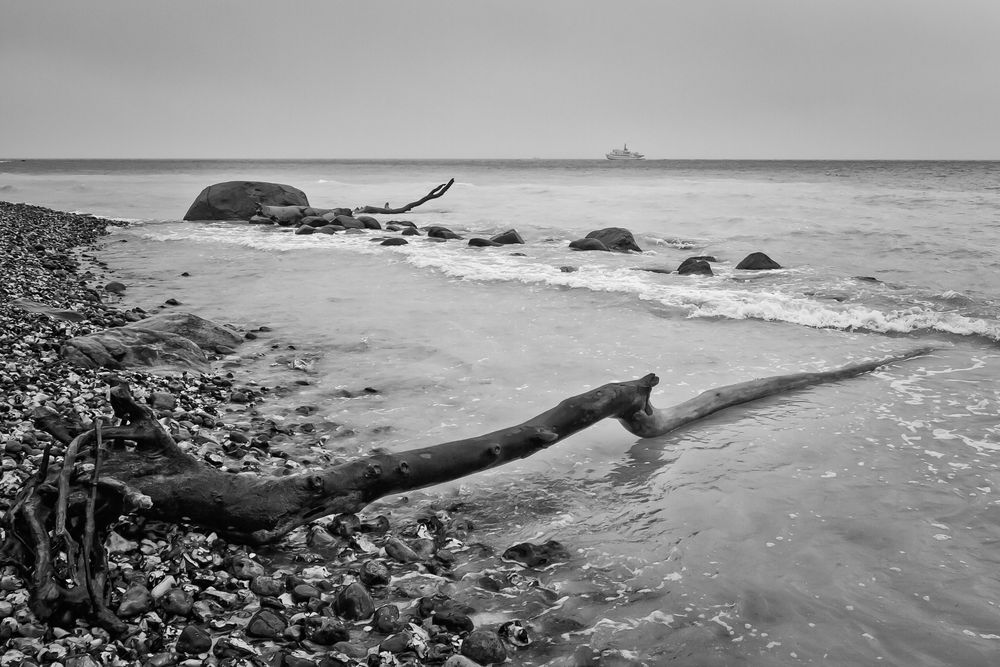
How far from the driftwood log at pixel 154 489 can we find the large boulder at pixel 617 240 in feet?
42.5

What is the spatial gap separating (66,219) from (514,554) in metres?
23.8

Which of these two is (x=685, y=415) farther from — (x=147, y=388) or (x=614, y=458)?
(x=147, y=388)

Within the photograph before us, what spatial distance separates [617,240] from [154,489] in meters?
15.4

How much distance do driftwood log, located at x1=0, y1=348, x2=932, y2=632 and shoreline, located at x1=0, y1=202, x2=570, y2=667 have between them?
0.11 meters

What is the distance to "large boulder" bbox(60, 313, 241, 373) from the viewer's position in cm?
607

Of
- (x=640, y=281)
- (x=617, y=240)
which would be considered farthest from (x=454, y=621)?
(x=617, y=240)

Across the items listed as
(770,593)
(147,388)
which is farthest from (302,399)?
(770,593)

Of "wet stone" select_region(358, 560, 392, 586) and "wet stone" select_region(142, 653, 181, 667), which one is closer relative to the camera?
"wet stone" select_region(142, 653, 181, 667)

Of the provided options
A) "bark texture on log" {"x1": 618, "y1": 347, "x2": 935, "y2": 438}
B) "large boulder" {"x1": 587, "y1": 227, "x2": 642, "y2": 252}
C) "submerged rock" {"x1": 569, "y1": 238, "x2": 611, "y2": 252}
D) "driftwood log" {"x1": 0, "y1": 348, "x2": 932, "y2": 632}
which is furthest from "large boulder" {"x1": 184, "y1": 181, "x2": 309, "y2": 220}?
"bark texture on log" {"x1": 618, "y1": 347, "x2": 935, "y2": 438}

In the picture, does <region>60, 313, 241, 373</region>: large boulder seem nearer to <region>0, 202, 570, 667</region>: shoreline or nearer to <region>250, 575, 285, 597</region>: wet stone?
Result: <region>0, 202, 570, 667</region>: shoreline

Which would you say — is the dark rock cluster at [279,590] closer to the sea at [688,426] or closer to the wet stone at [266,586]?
the wet stone at [266,586]

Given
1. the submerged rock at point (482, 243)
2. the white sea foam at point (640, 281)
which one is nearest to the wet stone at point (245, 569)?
the white sea foam at point (640, 281)

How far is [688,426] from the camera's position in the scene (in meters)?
5.55

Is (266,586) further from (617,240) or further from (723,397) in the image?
(617,240)
